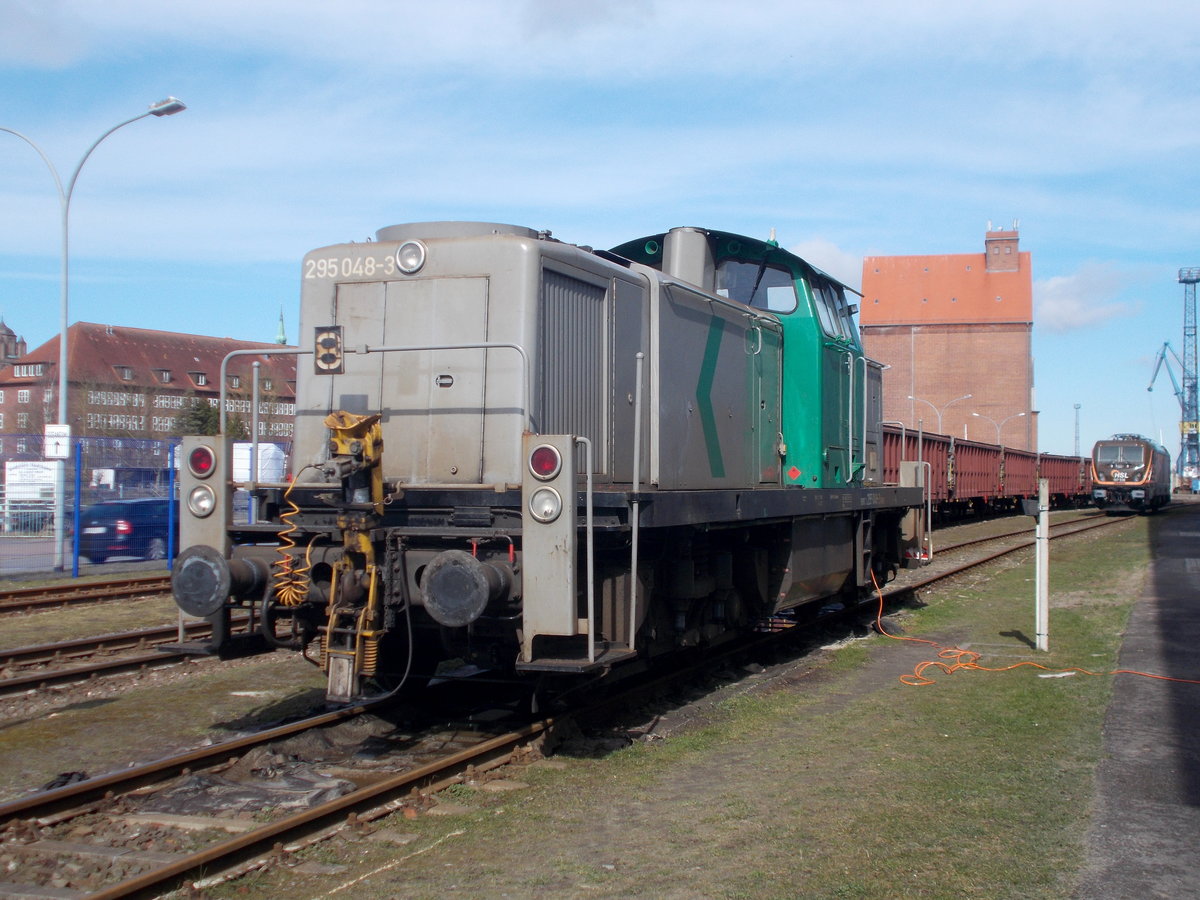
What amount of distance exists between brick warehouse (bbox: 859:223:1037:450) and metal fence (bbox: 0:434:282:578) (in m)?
56.2

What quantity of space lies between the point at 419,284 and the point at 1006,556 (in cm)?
1699

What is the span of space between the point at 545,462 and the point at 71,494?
43.9 feet

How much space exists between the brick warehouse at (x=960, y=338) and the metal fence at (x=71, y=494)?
184 feet

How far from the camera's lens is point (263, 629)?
5.93 meters

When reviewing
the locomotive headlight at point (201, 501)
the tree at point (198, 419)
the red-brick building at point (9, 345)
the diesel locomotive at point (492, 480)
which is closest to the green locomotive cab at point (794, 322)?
the diesel locomotive at point (492, 480)


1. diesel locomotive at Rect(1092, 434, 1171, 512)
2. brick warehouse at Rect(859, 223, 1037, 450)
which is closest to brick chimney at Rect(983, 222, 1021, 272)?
brick warehouse at Rect(859, 223, 1037, 450)

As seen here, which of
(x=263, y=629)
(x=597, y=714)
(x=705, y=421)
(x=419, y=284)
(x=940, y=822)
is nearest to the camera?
(x=940, y=822)

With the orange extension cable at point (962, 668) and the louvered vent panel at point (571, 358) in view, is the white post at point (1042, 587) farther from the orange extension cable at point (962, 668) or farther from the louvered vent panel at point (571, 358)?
the louvered vent panel at point (571, 358)

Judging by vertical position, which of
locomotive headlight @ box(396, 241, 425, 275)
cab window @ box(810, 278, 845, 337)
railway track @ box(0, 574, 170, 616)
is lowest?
railway track @ box(0, 574, 170, 616)

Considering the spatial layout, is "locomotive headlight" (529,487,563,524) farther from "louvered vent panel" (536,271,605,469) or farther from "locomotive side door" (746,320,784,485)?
"locomotive side door" (746,320,784,485)

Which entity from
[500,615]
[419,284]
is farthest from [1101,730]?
[419,284]

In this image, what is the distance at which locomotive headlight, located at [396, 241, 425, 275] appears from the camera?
639 centimetres

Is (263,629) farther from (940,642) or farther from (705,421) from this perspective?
(940,642)

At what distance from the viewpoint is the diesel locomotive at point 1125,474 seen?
39812mm
